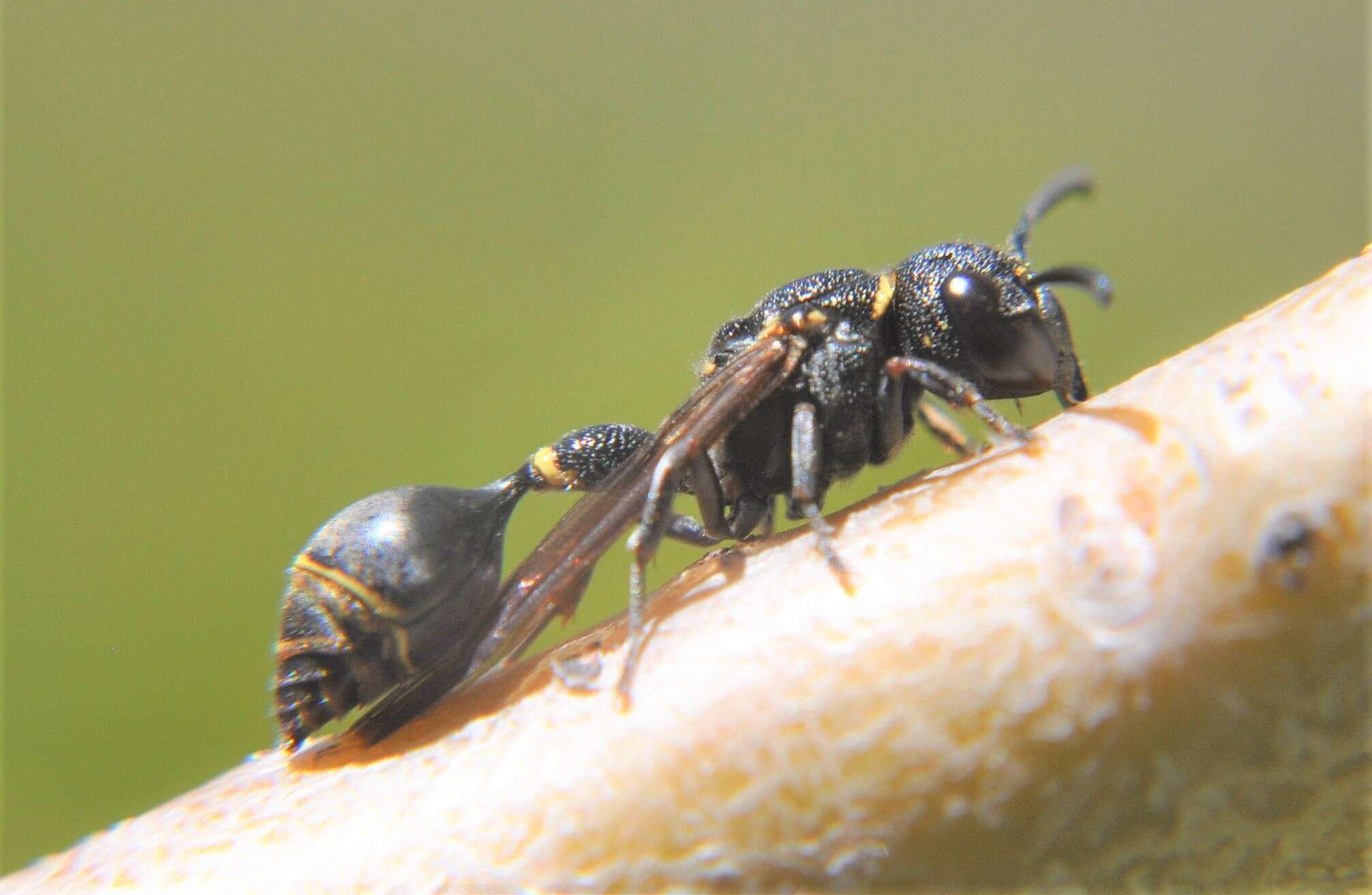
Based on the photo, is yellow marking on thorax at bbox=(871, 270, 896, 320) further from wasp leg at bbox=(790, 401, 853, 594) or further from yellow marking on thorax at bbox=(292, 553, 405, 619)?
yellow marking on thorax at bbox=(292, 553, 405, 619)

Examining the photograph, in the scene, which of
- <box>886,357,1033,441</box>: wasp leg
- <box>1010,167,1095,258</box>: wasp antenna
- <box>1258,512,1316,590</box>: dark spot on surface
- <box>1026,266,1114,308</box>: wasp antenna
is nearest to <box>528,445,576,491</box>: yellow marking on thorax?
<box>886,357,1033,441</box>: wasp leg

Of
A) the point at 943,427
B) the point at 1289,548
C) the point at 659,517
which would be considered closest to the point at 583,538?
the point at 659,517

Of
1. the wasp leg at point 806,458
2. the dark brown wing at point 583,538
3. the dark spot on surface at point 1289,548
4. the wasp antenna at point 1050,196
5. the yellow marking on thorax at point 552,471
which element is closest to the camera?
the dark spot on surface at point 1289,548

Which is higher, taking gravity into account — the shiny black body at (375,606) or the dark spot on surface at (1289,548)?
the shiny black body at (375,606)

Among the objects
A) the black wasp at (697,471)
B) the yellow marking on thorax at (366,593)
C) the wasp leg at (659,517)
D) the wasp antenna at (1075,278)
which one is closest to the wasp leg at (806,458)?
the black wasp at (697,471)

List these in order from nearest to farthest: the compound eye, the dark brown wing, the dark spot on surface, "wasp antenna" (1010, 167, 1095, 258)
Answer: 1. the dark spot on surface
2. the dark brown wing
3. the compound eye
4. "wasp antenna" (1010, 167, 1095, 258)

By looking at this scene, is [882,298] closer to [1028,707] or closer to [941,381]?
[941,381]

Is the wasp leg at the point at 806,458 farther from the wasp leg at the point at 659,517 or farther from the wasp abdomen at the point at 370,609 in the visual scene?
the wasp abdomen at the point at 370,609

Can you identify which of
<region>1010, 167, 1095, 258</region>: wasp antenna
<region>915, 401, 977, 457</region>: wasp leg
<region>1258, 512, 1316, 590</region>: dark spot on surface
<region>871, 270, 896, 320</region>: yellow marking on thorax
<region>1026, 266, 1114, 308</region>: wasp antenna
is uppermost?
<region>1010, 167, 1095, 258</region>: wasp antenna
